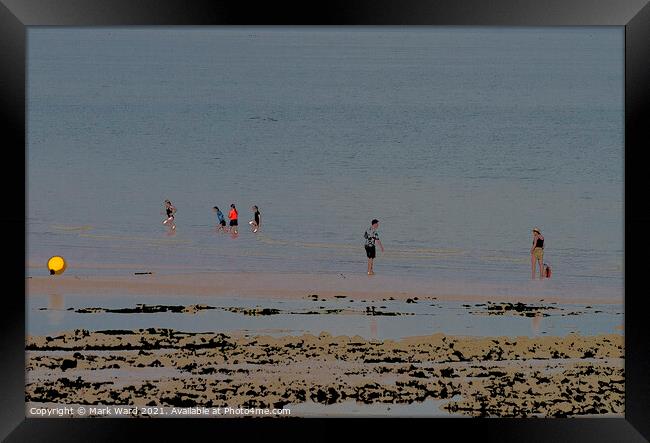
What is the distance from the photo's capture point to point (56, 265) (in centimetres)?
668

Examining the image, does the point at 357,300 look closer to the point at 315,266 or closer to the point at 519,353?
the point at 315,266

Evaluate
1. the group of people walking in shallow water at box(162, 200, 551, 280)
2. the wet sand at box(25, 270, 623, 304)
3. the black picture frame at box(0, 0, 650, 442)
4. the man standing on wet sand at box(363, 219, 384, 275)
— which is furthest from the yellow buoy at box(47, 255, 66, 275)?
the man standing on wet sand at box(363, 219, 384, 275)

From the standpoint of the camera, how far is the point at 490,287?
6.93m

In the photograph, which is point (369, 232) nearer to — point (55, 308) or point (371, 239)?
point (371, 239)

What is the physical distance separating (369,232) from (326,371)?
4.68 feet

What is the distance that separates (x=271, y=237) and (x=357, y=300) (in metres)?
1.05

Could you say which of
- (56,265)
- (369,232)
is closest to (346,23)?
(369,232)

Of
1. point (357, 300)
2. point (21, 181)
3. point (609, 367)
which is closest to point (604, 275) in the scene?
point (609, 367)

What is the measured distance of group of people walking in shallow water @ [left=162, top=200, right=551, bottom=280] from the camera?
688 centimetres

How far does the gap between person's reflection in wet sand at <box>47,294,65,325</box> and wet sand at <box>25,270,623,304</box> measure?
23 cm

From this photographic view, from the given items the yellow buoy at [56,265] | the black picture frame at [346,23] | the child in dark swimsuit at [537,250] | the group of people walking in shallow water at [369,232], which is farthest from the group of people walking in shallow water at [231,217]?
the child in dark swimsuit at [537,250]

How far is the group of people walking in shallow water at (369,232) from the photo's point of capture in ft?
22.6

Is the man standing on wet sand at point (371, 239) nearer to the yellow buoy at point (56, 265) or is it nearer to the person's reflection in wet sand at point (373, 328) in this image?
the person's reflection in wet sand at point (373, 328)

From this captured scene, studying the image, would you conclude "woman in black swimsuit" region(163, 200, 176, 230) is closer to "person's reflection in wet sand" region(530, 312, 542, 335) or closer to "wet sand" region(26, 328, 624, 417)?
"wet sand" region(26, 328, 624, 417)
